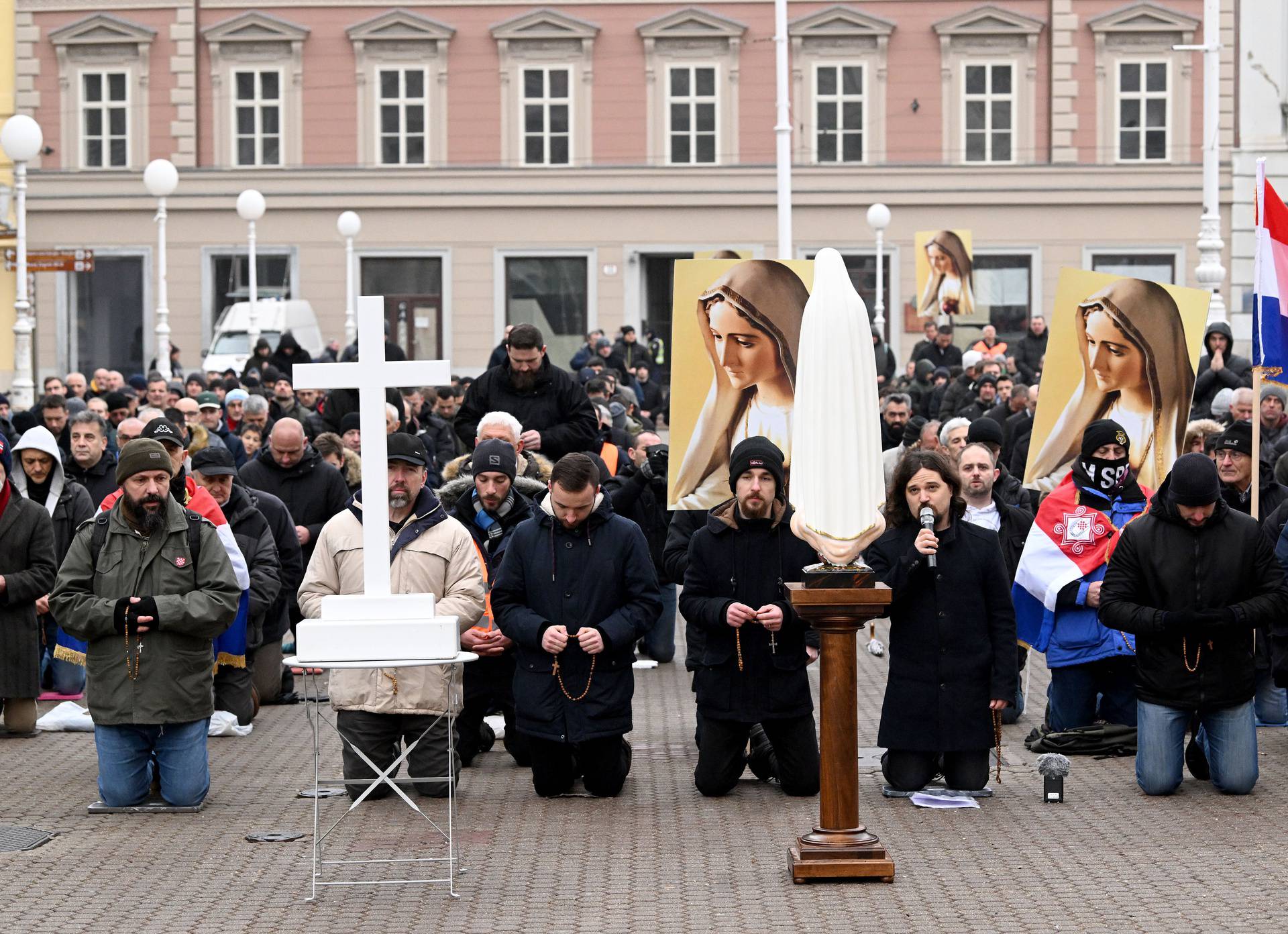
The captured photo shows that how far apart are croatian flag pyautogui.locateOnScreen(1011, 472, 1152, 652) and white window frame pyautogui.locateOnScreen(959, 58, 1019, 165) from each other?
103 feet

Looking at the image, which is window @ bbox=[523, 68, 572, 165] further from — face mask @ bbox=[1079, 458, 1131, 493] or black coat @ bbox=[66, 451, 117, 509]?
face mask @ bbox=[1079, 458, 1131, 493]

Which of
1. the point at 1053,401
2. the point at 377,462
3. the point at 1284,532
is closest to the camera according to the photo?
the point at 377,462

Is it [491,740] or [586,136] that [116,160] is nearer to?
[586,136]

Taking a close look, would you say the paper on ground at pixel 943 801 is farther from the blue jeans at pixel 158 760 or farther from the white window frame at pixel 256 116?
the white window frame at pixel 256 116

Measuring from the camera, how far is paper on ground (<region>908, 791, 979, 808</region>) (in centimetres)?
950

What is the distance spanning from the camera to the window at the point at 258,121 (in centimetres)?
4194

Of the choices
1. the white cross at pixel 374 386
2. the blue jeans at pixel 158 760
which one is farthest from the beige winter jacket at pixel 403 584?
the white cross at pixel 374 386

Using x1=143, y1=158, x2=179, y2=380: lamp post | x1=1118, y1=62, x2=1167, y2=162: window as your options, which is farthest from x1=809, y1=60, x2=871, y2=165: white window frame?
x1=143, y1=158, x2=179, y2=380: lamp post

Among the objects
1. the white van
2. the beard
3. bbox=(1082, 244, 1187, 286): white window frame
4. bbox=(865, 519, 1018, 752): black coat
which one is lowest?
bbox=(865, 519, 1018, 752): black coat

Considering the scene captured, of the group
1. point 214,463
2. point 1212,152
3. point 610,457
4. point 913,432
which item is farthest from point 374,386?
point 1212,152

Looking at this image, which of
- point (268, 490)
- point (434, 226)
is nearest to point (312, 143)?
point (434, 226)

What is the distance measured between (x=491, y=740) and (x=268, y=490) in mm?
2957

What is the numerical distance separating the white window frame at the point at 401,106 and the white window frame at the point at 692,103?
5.12 m

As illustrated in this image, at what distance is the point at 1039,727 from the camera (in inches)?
452
